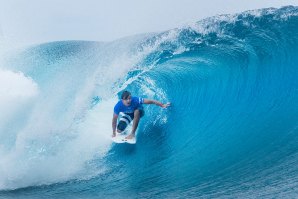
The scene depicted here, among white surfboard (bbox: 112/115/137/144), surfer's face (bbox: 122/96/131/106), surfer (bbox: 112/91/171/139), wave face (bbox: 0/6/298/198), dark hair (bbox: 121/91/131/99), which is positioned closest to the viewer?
wave face (bbox: 0/6/298/198)

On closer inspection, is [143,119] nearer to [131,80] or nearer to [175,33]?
[131,80]

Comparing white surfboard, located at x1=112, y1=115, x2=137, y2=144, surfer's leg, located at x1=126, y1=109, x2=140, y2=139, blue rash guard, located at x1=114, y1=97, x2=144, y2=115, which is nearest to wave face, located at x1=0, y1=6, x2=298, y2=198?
white surfboard, located at x1=112, y1=115, x2=137, y2=144

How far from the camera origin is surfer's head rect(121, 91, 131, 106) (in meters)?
7.64

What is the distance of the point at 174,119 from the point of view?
8820mm

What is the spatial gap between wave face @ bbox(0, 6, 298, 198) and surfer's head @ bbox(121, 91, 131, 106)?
2.73 ft

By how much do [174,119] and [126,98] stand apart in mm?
1499

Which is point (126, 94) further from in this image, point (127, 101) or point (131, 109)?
point (131, 109)

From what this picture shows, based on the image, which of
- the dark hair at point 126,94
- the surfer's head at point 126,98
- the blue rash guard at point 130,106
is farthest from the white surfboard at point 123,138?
the dark hair at point 126,94

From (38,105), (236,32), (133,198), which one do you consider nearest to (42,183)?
(133,198)

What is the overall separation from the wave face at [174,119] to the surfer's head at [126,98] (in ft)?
2.73

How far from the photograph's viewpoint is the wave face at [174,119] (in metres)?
6.17

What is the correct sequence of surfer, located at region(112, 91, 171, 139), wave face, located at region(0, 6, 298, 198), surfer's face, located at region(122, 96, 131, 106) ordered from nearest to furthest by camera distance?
wave face, located at region(0, 6, 298, 198) < surfer's face, located at region(122, 96, 131, 106) < surfer, located at region(112, 91, 171, 139)

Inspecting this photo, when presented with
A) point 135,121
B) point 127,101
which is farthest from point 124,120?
point 127,101

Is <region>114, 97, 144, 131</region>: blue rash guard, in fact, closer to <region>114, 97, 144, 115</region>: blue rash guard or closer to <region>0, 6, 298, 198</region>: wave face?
<region>114, 97, 144, 115</region>: blue rash guard
